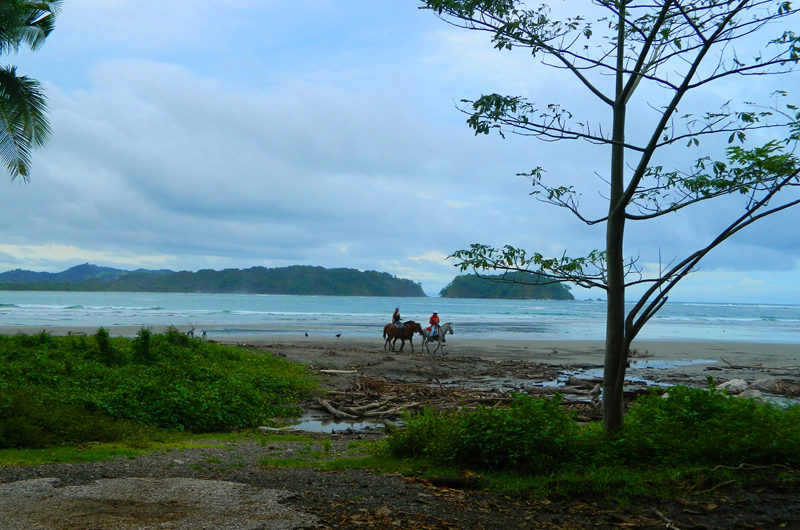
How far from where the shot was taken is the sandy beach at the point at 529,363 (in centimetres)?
2244

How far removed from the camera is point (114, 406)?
12.5 m

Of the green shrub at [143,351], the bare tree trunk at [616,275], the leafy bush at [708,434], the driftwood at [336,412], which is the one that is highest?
the bare tree trunk at [616,275]

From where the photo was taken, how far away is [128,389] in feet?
44.0

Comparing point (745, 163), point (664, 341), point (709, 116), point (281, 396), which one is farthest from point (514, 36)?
point (664, 341)

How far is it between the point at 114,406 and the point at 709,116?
11.5 m

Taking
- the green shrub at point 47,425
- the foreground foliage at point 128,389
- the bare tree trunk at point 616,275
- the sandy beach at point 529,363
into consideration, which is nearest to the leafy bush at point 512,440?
the bare tree trunk at point 616,275

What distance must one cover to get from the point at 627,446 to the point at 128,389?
403 inches

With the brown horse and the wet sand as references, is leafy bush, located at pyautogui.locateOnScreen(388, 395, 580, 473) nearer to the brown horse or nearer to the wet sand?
the wet sand

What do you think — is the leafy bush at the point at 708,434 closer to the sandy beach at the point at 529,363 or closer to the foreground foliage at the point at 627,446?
the foreground foliage at the point at 627,446

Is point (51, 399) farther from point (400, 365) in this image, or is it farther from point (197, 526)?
point (400, 365)

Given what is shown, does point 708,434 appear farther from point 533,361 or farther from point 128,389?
point 533,361

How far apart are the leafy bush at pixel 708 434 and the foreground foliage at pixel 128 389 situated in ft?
26.9

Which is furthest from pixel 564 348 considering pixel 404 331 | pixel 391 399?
pixel 391 399

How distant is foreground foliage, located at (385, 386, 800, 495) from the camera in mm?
7109
